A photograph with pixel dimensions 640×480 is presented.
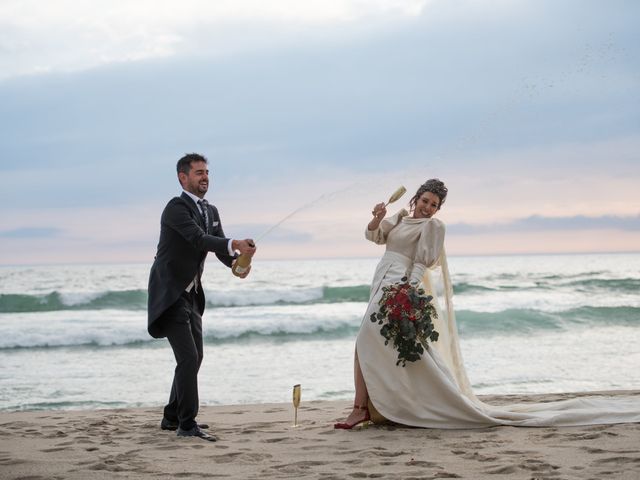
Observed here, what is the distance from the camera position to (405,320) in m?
5.29

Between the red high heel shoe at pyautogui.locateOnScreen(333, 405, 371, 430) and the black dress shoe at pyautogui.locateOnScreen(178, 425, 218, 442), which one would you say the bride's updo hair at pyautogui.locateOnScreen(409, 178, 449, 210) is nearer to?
the red high heel shoe at pyautogui.locateOnScreen(333, 405, 371, 430)

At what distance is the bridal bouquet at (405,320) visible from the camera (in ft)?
17.4

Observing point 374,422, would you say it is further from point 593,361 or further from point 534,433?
point 593,361

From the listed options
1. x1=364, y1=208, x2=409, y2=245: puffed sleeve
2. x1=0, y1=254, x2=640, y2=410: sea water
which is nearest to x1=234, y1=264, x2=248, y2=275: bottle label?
x1=364, y1=208, x2=409, y2=245: puffed sleeve

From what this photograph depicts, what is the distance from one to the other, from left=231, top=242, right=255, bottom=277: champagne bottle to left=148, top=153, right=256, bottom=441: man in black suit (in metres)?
0.03

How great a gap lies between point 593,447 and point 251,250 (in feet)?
7.97

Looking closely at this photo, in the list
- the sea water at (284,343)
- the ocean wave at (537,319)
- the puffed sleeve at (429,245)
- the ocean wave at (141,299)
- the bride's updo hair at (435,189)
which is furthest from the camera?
the ocean wave at (141,299)

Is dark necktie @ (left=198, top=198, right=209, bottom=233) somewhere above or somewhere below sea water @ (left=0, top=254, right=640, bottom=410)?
above

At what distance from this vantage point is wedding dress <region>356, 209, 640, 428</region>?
5.36m

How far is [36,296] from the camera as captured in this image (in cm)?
2508

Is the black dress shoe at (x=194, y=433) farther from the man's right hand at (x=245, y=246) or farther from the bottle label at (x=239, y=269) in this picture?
the man's right hand at (x=245, y=246)

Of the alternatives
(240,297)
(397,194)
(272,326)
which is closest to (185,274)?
(397,194)

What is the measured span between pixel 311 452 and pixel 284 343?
1095 centimetres

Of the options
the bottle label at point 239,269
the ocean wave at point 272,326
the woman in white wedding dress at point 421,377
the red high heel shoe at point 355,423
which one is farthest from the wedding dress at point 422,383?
the ocean wave at point 272,326
